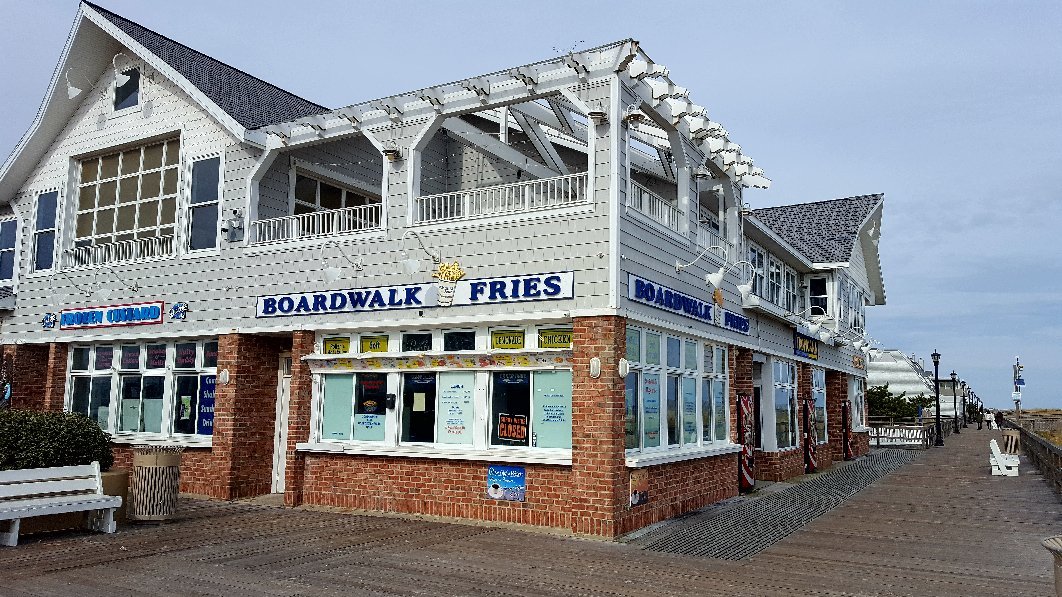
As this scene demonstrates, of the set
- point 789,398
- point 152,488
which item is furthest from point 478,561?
point 789,398

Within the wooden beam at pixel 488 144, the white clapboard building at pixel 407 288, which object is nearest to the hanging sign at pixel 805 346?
the white clapboard building at pixel 407 288


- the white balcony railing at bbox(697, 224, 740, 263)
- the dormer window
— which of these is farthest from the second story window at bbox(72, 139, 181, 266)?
the white balcony railing at bbox(697, 224, 740, 263)

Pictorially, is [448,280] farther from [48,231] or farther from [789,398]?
[48,231]

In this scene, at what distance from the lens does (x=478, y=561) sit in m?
9.11

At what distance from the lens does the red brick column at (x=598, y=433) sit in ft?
35.5

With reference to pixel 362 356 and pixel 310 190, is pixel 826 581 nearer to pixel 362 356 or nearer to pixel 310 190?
pixel 362 356

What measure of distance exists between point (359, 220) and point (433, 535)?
20.2ft

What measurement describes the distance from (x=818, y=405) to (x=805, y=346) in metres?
2.33

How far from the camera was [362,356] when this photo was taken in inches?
527

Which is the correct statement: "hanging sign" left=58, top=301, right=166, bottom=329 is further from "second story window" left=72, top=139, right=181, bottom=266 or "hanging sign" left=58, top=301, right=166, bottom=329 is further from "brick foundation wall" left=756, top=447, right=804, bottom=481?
"brick foundation wall" left=756, top=447, right=804, bottom=481

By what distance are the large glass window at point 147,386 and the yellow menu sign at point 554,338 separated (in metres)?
6.96

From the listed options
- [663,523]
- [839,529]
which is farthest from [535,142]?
Result: [839,529]

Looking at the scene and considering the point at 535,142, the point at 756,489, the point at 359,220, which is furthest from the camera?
the point at 756,489

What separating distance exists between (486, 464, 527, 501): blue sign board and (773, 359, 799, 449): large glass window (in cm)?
913
